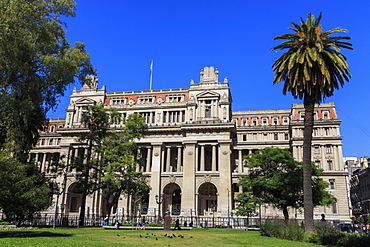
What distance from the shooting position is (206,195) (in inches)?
2729

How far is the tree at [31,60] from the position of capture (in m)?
24.2

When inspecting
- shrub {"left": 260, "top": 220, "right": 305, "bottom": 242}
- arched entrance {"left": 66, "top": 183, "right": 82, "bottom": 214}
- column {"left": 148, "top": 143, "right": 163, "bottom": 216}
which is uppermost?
column {"left": 148, "top": 143, "right": 163, "bottom": 216}

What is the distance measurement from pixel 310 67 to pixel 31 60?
84.0 ft

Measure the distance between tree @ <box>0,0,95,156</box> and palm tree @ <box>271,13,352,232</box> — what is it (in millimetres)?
20706

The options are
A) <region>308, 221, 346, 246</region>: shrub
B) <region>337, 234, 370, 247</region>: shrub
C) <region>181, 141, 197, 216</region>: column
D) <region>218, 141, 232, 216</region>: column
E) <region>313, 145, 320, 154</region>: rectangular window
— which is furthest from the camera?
<region>313, 145, 320, 154</region>: rectangular window

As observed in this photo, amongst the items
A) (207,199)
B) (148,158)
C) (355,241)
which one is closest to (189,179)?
(207,199)

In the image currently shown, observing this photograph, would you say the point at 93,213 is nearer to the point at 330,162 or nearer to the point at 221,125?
the point at 221,125

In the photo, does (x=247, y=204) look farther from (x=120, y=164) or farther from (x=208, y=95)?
(x=208, y=95)

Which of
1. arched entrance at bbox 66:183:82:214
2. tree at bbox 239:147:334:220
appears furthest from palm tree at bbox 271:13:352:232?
arched entrance at bbox 66:183:82:214

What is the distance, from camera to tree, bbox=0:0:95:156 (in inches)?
953

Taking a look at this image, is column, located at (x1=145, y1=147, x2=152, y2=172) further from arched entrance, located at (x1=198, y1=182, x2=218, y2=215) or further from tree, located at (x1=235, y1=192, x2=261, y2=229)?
tree, located at (x1=235, y1=192, x2=261, y2=229)

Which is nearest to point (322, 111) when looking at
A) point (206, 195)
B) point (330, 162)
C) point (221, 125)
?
point (330, 162)

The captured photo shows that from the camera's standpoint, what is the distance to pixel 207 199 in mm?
70375

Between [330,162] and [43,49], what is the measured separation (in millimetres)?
64853
